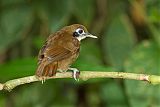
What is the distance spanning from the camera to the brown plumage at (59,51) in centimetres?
176

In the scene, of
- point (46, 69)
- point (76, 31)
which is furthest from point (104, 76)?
point (76, 31)

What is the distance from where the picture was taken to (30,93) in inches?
132

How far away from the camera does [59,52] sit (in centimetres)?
185

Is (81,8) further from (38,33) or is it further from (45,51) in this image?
(45,51)

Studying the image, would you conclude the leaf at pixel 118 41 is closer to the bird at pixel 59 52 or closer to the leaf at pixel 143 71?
the leaf at pixel 143 71

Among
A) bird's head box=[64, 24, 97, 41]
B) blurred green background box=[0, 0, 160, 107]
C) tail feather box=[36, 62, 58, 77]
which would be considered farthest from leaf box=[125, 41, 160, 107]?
tail feather box=[36, 62, 58, 77]

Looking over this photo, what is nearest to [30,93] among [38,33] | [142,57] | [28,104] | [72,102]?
[28,104]

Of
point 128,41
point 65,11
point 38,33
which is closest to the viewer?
point 65,11

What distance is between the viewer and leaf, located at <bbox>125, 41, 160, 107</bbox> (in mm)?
2641

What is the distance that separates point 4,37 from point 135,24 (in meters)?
1.16

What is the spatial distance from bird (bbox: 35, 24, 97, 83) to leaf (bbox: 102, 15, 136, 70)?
1279 mm

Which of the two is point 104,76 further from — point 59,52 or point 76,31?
point 76,31

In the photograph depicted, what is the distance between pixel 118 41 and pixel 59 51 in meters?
1.61

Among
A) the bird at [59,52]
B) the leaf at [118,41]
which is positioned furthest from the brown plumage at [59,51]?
the leaf at [118,41]
